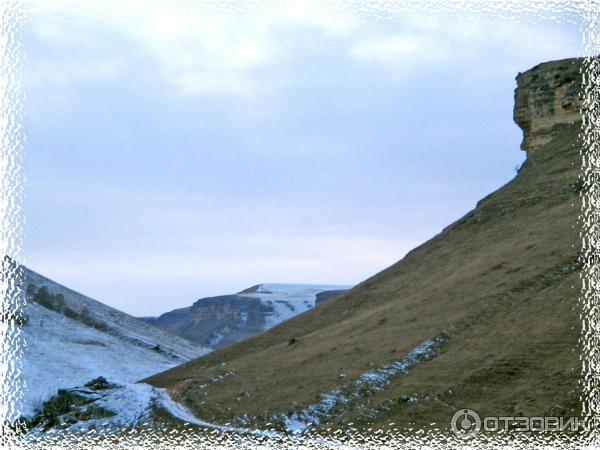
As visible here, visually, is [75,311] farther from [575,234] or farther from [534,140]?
[575,234]

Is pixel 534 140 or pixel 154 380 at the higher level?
pixel 534 140

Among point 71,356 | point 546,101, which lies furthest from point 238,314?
point 546,101

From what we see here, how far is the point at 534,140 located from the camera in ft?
153

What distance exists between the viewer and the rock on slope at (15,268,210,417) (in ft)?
162

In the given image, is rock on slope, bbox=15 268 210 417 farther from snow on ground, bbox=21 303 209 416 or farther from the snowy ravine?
the snowy ravine

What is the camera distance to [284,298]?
463 ft

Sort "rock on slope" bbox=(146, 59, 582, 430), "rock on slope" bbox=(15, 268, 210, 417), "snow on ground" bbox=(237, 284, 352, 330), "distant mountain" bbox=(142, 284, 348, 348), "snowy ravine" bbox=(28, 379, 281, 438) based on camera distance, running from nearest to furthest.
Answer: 1. "rock on slope" bbox=(146, 59, 582, 430)
2. "snowy ravine" bbox=(28, 379, 281, 438)
3. "rock on slope" bbox=(15, 268, 210, 417)
4. "distant mountain" bbox=(142, 284, 348, 348)
5. "snow on ground" bbox=(237, 284, 352, 330)

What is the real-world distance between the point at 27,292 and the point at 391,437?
57355 mm

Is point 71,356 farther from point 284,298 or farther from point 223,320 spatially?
point 284,298

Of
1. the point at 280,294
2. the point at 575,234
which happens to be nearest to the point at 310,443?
the point at 575,234

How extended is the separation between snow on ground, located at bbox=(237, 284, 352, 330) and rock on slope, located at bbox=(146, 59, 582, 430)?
79.6m

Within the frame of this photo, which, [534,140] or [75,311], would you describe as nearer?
[534,140]

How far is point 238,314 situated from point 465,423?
386 feet

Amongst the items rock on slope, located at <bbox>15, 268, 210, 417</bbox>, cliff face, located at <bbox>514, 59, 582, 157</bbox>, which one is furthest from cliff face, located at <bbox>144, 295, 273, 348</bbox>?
cliff face, located at <bbox>514, 59, 582, 157</bbox>
